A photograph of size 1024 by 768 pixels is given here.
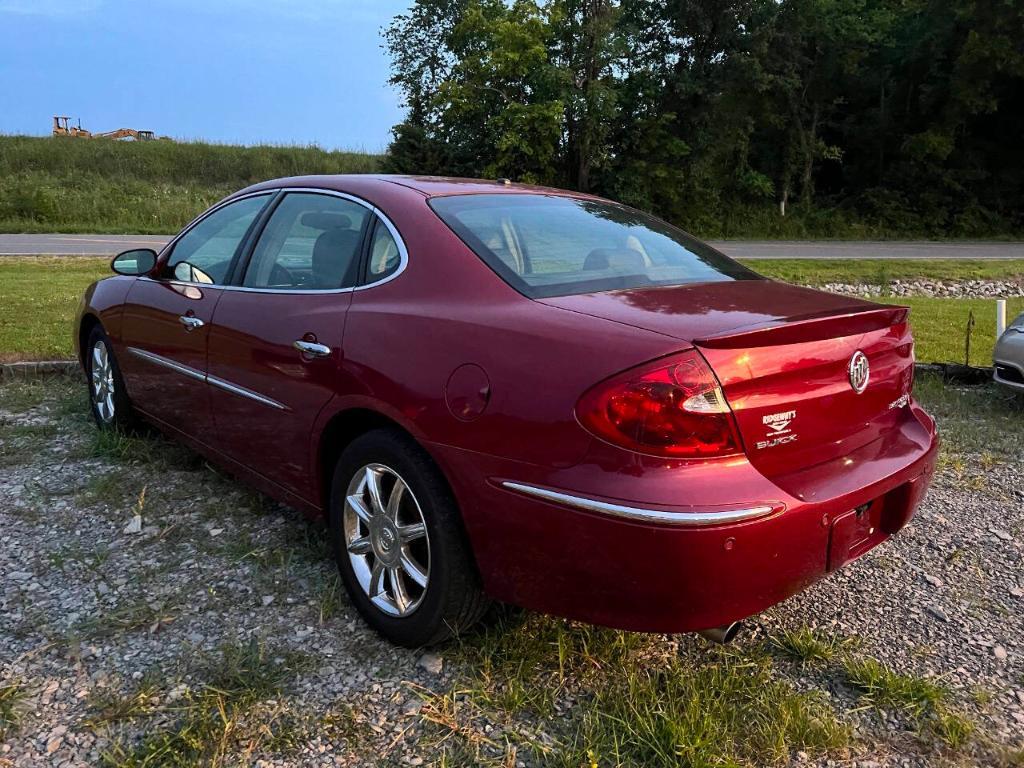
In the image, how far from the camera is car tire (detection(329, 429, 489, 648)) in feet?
7.88

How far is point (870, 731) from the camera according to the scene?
89.4 inches

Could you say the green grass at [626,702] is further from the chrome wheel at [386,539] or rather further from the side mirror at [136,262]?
the side mirror at [136,262]

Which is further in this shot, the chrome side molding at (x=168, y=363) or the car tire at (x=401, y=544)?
the chrome side molding at (x=168, y=363)

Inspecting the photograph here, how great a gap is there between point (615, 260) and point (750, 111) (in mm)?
29510

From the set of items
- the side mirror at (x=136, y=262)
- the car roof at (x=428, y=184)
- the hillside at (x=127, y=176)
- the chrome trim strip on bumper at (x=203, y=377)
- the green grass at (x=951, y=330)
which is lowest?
the green grass at (x=951, y=330)

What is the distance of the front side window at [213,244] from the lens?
3629 mm

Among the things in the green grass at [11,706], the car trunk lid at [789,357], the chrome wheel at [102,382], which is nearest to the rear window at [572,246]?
the car trunk lid at [789,357]

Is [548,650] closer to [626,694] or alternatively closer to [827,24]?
[626,694]

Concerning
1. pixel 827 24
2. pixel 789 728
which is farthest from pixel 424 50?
pixel 789 728

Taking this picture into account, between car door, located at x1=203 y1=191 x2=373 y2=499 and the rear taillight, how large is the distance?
107 centimetres

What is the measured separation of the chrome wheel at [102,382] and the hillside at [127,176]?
20176mm

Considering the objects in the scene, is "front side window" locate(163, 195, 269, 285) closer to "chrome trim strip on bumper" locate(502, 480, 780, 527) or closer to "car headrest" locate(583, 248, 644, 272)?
"car headrest" locate(583, 248, 644, 272)

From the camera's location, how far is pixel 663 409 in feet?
6.64

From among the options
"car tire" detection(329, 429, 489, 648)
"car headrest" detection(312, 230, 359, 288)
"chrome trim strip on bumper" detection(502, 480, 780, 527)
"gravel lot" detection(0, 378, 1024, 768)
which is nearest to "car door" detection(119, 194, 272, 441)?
"gravel lot" detection(0, 378, 1024, 768)
